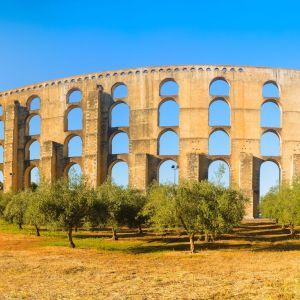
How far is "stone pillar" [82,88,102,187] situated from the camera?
41.8m

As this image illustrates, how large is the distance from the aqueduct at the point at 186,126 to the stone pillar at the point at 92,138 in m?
0.10

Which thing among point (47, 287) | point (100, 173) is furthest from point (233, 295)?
point (100, 173)

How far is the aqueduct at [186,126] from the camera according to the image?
1599 inches

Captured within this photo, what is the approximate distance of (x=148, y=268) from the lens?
53.8 feet

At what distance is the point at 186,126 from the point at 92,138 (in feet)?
30.3

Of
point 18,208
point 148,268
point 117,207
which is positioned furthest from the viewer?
point 18,208

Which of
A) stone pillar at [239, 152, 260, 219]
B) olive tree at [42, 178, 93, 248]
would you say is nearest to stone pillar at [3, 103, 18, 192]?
stone pillar at [239, 152, 260, 219]

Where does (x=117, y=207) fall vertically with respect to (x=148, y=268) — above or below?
above

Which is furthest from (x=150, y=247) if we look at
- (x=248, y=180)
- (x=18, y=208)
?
(x=248, y=180)

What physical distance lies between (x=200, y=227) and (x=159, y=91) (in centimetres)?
2323

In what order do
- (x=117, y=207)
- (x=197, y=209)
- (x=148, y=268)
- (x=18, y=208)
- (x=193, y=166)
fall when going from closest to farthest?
(x=148, y=268), (x=197, y=209), (x=117, y=207), (x=18, y=208), (x=193, y=166)

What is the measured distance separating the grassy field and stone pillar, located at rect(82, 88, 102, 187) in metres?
13.6

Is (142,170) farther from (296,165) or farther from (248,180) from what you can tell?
(296,165)

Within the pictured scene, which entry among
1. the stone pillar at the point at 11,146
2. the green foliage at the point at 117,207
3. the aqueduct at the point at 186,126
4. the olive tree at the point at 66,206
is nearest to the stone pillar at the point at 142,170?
the aqueduct at the point at 186,126
